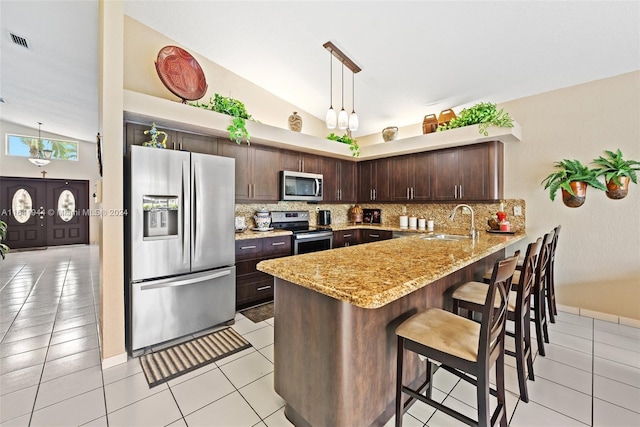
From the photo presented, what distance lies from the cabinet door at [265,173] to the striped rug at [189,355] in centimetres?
177

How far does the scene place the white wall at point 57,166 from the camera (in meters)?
7.15

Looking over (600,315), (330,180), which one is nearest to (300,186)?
(330,180)

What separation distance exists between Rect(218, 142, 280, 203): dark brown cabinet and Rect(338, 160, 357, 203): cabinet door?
4.47ft

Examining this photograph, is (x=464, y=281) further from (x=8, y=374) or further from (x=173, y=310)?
(x=8, y=374)

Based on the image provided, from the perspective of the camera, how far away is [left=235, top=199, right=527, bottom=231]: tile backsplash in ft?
11.8

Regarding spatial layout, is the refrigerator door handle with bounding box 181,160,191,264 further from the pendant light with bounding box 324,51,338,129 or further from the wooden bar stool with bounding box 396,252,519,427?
the wooden bar stool with bounding box 396,252,519,427

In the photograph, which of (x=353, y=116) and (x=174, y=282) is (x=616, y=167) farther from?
(x=174, y=282)

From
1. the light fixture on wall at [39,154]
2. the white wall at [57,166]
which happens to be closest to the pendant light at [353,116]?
the white wall at [57,166]

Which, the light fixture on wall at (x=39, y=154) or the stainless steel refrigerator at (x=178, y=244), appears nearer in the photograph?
the stainless steel refrigerator at (x=178, y=244)

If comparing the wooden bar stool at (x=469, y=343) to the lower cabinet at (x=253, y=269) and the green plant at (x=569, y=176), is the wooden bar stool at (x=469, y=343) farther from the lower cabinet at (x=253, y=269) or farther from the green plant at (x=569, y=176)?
the green plant at (x=569, y=176)

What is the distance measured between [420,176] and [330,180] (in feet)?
4.80

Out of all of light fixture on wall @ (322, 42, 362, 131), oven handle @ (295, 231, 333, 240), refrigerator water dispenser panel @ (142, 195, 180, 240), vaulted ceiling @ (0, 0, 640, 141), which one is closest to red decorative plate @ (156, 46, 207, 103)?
vaulted ceiling @ (0, 0, 640, 141)

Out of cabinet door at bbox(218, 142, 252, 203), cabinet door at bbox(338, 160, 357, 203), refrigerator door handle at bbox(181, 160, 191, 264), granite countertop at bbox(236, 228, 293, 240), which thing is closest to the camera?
refrigerator door handle at bbox(181, 160, 191, 264)

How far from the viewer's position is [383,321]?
1.46 metres
